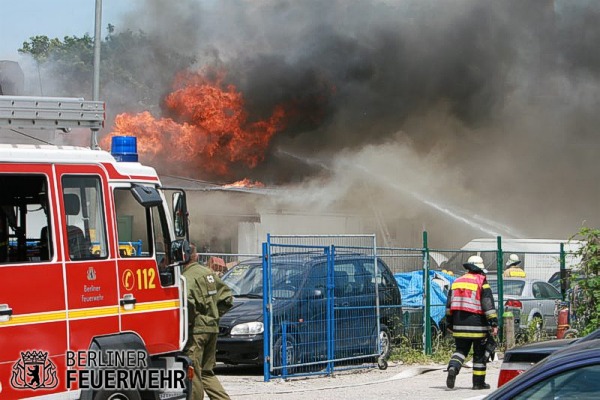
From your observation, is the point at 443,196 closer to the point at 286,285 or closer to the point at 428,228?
the point at 428,228

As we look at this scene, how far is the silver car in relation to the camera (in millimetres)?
16562

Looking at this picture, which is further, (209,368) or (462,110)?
(462,110)

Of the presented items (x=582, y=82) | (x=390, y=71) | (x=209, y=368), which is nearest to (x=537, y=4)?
(x=582, y=82)

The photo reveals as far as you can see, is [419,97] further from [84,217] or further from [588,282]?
[84,217]

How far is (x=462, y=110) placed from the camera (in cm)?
2634

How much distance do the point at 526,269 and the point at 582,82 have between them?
7850mm

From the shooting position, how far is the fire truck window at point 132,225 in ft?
26.8

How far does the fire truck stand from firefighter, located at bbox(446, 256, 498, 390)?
14.3 ft

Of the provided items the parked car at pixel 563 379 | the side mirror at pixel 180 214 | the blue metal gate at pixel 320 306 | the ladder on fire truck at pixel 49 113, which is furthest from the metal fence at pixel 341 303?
the parked car at pixel 563 379

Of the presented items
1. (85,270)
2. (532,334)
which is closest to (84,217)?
(85,270)

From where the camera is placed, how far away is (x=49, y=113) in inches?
316

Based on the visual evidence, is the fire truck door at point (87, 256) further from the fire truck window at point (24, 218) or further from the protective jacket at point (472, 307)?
the protective jacket at point (472, 307)

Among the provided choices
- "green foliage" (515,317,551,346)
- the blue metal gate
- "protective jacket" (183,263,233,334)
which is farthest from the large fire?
"protective jacket" (183,263,233,334)

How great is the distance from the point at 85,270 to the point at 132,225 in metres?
1.11
